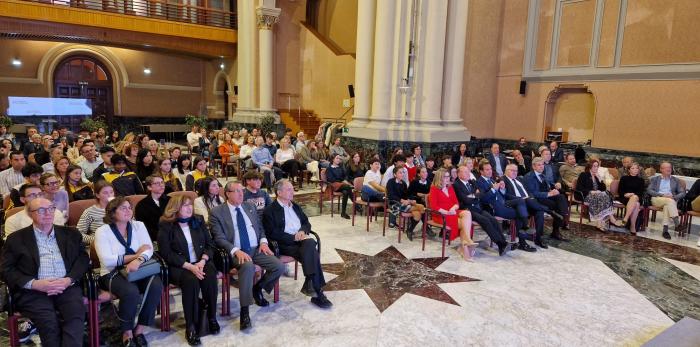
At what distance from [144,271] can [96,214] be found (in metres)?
0.87

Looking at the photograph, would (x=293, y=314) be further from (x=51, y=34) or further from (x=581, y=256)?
(x=51, y=34)

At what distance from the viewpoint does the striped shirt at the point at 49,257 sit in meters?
3.14

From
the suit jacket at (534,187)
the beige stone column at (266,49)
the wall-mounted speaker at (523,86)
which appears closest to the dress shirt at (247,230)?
the suit jacket at (534,187)

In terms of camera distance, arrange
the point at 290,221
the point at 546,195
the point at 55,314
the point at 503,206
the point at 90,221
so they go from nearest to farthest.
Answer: the point at 55,314 < the point at 90,221 < the point at 290,221 < the point at 503,206 < the point at 546,195

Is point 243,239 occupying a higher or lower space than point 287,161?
lower

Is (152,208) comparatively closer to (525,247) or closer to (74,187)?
(74,187)

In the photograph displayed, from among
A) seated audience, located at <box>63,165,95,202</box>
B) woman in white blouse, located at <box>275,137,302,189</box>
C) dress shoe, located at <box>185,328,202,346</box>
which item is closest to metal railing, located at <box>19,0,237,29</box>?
woman in white blouse, located at <box>275,137,302,189</box>

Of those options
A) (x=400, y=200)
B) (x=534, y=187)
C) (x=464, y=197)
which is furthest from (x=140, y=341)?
(x=534, y=187)

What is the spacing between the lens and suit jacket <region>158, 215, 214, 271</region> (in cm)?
362

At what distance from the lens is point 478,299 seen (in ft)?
14.6

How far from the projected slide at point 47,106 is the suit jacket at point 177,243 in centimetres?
1660

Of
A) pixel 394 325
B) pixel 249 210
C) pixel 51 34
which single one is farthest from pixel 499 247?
pixel 51 34

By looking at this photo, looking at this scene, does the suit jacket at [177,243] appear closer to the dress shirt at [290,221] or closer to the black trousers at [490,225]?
the dress shirt at [290,221]

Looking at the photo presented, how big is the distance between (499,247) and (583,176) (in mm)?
2420
